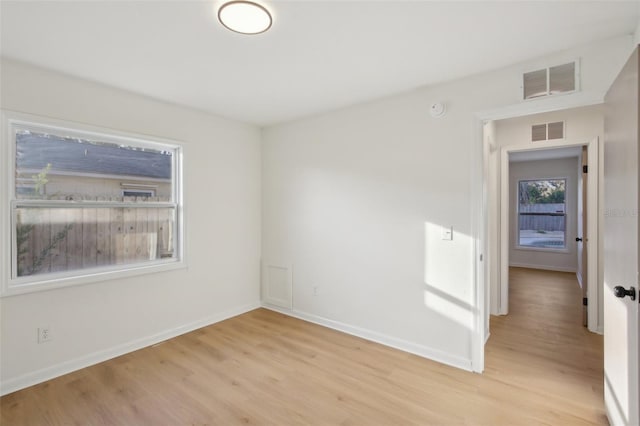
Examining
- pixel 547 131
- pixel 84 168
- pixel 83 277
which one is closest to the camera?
pixel 83 277

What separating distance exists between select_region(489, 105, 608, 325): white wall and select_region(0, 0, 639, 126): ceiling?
184 centimetres

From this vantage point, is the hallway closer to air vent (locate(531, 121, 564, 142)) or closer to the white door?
the white door

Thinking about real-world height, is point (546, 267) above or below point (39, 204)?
below

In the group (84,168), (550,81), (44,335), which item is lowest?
(44,335)

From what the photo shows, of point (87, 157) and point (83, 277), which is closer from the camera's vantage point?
point (83, 277)

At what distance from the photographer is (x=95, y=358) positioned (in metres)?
2.77

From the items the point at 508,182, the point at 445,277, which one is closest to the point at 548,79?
the point at 445,277

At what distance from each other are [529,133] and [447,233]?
223cm

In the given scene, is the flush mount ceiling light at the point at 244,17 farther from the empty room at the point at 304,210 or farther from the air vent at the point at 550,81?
the air vent at the point at 550,81

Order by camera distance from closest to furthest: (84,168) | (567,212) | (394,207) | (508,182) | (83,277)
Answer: (83,277)
(84,168)
(394,207)
(508,182)
(567,212)

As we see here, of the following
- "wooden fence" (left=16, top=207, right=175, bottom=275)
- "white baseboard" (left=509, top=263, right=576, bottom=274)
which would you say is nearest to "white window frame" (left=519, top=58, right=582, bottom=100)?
"wooden fence" (left=16, top=207, right=175, bottom=275)

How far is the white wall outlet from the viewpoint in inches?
108

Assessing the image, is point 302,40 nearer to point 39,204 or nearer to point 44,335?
point 39,204

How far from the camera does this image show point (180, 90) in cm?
297
